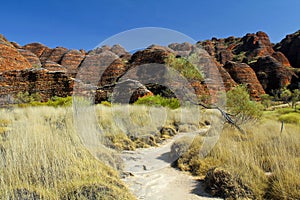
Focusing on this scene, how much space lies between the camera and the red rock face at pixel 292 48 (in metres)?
60.4

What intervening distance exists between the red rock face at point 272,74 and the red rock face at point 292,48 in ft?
44.8

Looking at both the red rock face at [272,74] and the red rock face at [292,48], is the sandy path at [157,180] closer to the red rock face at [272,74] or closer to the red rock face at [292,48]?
the red rock face at [272,74]

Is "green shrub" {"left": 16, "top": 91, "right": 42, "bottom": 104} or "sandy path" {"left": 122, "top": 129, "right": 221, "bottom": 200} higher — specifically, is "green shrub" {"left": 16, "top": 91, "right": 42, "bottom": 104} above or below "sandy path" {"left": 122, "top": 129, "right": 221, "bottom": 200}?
above

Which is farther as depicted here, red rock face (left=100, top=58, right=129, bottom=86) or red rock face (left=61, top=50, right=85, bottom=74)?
red rock face (left=61, top=50, right=85, bottom=74)

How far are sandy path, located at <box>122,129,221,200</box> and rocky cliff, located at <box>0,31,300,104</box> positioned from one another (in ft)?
20.1

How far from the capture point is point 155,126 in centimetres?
951

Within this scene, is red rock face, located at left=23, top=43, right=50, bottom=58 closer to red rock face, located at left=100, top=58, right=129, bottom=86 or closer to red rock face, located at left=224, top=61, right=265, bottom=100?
red rock face, located at left=100, top=58, right=129, bottom=86

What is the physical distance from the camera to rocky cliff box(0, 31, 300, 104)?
20547mm

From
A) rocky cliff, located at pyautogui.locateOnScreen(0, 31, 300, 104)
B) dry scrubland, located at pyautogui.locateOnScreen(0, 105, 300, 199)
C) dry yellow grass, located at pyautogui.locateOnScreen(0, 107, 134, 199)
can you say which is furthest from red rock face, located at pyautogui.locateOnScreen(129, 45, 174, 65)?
dry yellow grass, located at pyautogui.locateOnScreen(0, 107, 134, 199)

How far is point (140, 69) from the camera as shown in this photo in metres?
26.8

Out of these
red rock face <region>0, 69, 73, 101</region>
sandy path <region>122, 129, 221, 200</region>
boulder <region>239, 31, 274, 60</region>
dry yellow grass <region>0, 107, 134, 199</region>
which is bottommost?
sandy path <region>122, 129, 221, 200</region>

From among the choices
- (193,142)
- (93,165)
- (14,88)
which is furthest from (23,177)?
(14,88)

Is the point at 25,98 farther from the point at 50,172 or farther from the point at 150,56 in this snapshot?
the point at 150,56

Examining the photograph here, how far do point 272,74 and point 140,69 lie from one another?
133 ft
